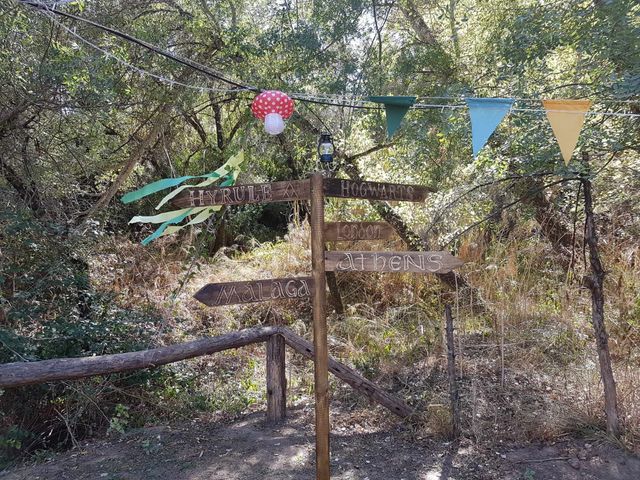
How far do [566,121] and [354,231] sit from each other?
1.41 meters

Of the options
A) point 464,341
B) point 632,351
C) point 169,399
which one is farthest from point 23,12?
point 632,351

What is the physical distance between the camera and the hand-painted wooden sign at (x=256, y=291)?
2.59 metres

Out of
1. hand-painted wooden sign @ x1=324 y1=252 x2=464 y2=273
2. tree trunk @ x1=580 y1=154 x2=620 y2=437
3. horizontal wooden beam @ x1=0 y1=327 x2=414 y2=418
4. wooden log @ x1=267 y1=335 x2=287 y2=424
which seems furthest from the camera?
wooden log @ x1=267 y1=335 x2=287 y2=424

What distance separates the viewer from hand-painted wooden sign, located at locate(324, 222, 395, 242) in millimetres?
2717

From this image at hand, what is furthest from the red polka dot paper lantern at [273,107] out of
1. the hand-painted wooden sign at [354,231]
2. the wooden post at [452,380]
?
the wooden post at [452,380]

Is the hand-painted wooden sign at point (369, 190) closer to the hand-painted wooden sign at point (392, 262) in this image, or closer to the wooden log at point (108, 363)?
the hand-painted wooden sign at point (392, 262)

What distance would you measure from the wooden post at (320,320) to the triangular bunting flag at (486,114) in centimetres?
105

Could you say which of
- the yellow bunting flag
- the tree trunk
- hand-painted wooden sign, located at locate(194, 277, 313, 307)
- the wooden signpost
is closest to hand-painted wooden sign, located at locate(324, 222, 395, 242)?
the wooden signpost

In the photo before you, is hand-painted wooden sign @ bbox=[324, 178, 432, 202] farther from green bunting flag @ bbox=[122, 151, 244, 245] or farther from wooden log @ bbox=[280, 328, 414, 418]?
wooden log @ bbox=[280, 328, 414, 418]

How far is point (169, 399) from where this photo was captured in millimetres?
4953

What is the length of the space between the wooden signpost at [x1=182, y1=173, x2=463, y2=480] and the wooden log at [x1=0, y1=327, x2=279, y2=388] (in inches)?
50.0

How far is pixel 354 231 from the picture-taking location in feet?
9.15

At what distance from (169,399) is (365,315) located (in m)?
2.83

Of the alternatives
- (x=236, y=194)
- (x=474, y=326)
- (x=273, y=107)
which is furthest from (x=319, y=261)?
(x=474, y=326)
